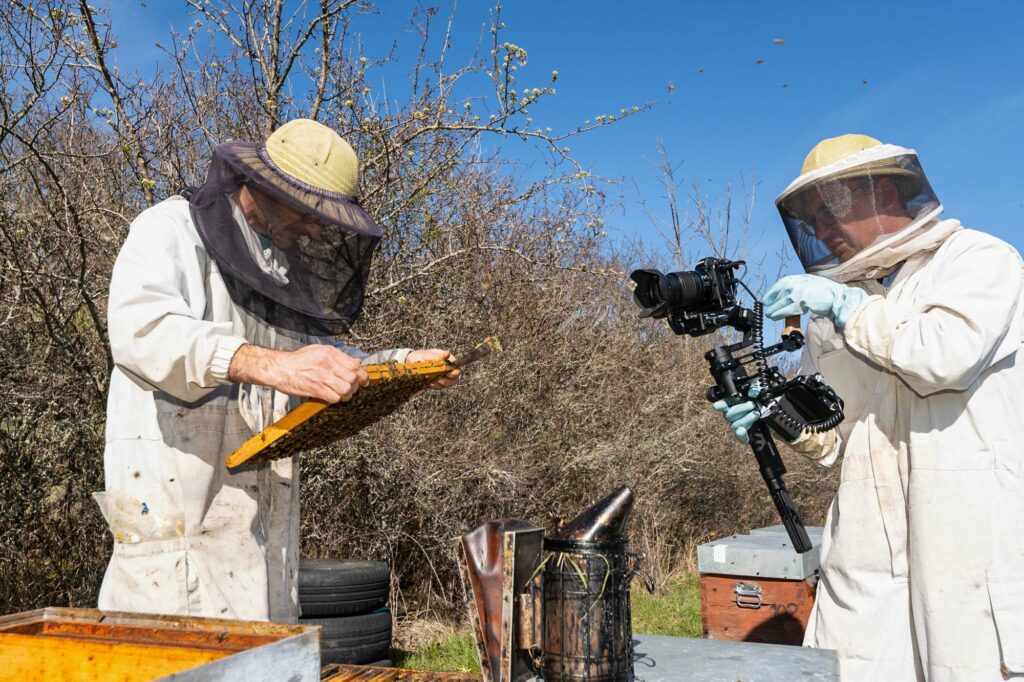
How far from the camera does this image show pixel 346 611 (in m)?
4.82

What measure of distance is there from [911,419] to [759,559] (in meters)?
2.02

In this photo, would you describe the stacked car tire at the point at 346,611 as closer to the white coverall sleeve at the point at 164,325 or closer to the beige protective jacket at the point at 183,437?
the beige protective jacket at the point at 183,437

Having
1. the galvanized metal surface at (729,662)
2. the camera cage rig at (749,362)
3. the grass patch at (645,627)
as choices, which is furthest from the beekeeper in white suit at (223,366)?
the grass patch at (645,627)

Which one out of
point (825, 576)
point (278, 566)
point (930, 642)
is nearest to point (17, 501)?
point (278, 566)

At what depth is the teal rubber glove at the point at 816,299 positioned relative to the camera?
8.90ft

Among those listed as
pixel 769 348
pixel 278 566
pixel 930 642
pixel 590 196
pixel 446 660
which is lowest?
pixel 446 660

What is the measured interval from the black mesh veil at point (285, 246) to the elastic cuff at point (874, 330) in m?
1.50

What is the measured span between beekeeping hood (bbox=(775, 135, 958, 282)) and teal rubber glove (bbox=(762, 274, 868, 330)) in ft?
0.39

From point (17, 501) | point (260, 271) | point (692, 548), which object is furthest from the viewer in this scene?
point (692, 548)

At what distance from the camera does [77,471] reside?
4766 mm

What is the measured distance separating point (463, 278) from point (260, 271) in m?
4.79

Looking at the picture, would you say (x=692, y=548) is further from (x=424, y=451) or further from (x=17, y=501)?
(x=17, y=501)

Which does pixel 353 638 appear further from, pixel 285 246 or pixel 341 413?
pixel 285 246

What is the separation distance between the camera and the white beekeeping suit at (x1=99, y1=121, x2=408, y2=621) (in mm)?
2000
